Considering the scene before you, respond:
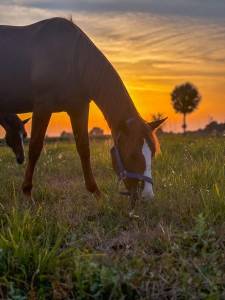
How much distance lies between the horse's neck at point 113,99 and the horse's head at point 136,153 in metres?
0.21

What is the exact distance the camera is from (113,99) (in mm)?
5984

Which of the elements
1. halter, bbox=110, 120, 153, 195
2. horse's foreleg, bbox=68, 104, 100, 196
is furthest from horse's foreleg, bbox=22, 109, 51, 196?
halter, bbox=110, 120, 153, 195

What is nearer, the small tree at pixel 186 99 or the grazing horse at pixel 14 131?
the grazing horse at pixel 14 131

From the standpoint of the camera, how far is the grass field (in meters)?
3.33

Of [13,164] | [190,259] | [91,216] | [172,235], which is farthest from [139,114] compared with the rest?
[13,164]

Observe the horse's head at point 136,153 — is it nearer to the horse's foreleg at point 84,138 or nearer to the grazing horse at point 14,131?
the horse's foreleg at point 84,138

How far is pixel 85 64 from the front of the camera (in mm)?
6141

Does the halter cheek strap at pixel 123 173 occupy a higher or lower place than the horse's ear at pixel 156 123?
lower

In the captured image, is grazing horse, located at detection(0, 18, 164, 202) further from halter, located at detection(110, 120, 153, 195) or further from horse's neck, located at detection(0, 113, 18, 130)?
horse's neck, located at detection(0, 113, 18, 130)

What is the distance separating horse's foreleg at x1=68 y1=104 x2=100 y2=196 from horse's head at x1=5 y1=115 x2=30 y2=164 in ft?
5.87

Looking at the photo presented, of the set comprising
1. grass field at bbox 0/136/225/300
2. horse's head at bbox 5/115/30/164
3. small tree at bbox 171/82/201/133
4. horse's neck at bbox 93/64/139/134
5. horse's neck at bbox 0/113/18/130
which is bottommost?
grass field at bbox 0/136/225/300

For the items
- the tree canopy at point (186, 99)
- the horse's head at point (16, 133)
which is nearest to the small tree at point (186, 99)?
the tree canopy at point (186, 99)

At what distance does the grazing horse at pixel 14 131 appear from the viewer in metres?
8.09

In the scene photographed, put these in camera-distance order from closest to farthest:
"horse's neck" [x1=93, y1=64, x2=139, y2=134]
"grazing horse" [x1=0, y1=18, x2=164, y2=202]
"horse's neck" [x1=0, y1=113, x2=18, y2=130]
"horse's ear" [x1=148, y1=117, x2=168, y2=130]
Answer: "grazing horse" [x1=0, y1=18, x2=164, y2=202], "horse's ear" [x1=148, y1=117, x2=168, y2=130], "horse's neck" [x1=93, y1=64, x2=139, y2=134], "horse's neck" [x1=0, y1=113, x2=18, y2=130]
